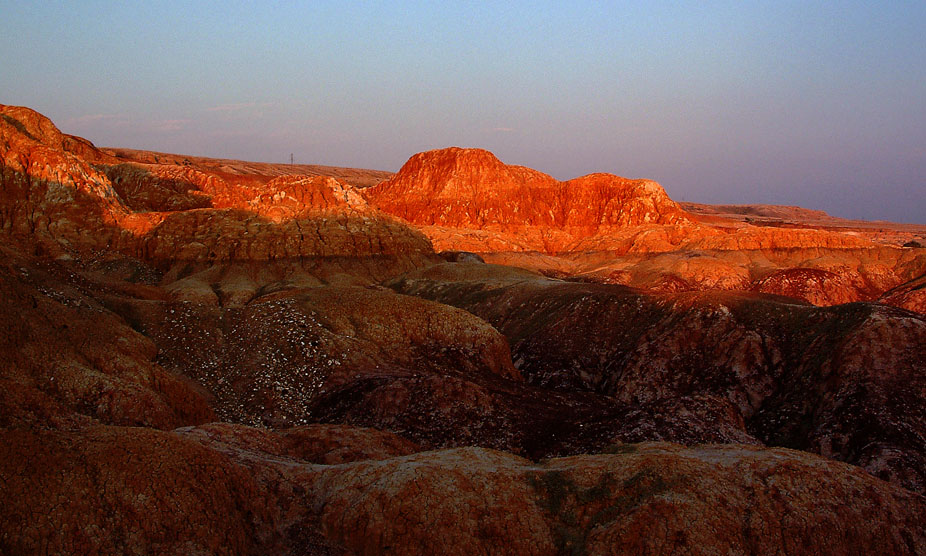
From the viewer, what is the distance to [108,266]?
59.4m

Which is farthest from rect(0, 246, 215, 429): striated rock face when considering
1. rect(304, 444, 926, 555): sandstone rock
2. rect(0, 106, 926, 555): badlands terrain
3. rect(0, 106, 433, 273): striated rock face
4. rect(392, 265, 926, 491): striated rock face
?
rect(0, 106, 433, 273): striated rock face

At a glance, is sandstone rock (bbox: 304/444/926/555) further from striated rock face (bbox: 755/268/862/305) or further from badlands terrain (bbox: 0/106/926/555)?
striated rock face (bbox: 755/268/862/305)

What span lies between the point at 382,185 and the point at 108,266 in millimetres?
76949

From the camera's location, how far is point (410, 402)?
24.1 meters

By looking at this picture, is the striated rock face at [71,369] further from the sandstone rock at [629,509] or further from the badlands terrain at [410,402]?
the sandstone rock at [629,509]

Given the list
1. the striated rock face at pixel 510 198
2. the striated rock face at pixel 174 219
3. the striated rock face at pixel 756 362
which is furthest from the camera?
the striated rock face at pixel 510 198

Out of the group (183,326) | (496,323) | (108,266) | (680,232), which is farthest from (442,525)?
(680,232)

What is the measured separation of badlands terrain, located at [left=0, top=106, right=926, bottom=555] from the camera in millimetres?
11109

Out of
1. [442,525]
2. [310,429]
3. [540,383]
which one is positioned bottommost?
[540,383]

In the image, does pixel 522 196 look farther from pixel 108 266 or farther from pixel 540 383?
pixel 540 383

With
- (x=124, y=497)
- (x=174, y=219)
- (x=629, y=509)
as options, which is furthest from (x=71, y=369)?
(x=174, y=219)

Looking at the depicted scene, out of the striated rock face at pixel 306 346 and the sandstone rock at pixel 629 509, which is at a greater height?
the sandstone rock at pixel 629 509

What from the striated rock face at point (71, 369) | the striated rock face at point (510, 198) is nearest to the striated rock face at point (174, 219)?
the striated rock face at point (510, 198)

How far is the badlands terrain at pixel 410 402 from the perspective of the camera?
11.1 metres
